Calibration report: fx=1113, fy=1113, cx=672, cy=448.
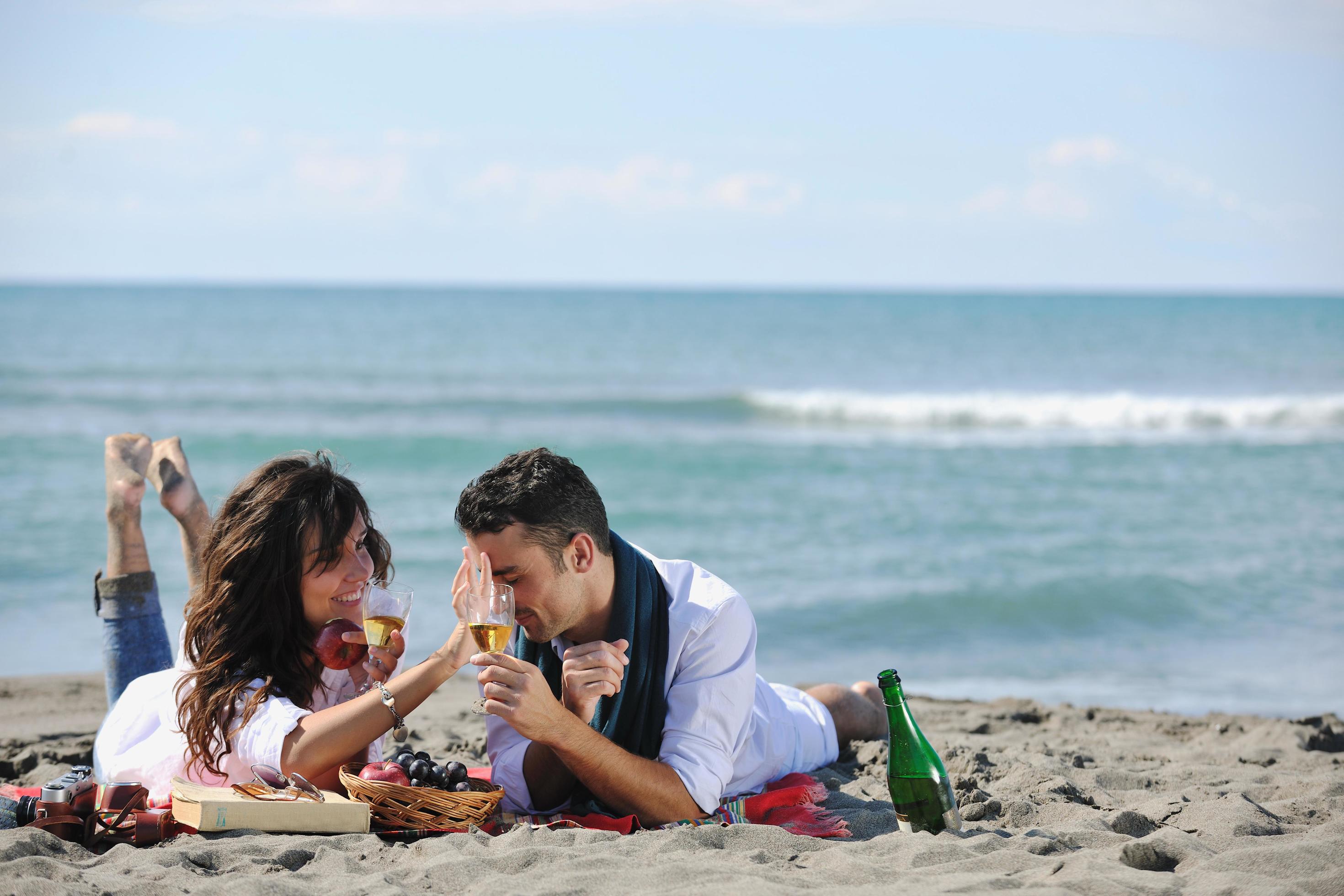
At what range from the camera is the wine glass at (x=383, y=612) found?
138 inches

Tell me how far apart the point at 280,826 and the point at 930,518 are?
30.2 ft

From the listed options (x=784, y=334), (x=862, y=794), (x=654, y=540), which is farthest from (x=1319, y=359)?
(x=862, y=794)

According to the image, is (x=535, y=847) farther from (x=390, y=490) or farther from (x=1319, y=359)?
(x=1319, y=359)

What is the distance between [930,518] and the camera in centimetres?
1182

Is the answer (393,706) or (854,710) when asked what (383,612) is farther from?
(854,710)

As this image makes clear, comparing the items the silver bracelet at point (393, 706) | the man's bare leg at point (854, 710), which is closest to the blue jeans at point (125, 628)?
the silver bracelet at point (393, 706)

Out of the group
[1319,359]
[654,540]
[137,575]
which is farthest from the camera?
[1319,359]

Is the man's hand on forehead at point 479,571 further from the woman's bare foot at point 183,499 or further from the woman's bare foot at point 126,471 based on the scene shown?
the woman's bare foot at point 126,471

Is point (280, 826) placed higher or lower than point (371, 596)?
lower

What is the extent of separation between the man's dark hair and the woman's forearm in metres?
0.45

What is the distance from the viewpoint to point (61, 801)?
3.48 m

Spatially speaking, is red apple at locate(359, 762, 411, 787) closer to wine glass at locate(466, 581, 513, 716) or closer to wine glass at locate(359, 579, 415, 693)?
wine glass at locate(359, 579, 415, 693)

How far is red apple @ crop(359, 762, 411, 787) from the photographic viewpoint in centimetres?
358

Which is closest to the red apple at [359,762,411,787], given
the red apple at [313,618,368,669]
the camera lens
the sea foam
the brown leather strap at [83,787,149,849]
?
the red apple at [313,618,368,669]
